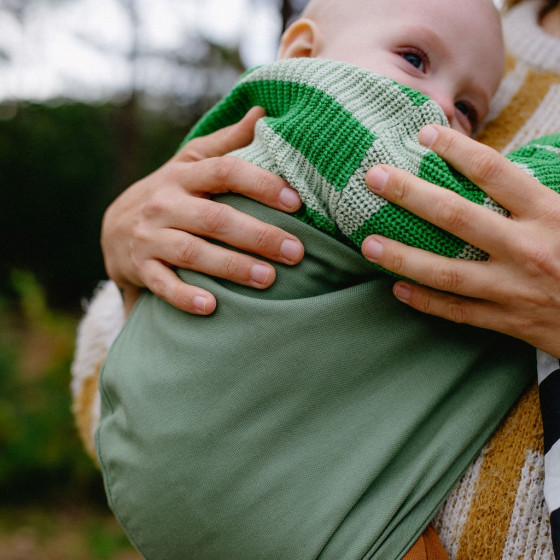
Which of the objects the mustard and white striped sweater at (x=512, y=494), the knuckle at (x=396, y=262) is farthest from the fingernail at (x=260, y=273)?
the mustard and white striped sweater at (x=512, y=494)

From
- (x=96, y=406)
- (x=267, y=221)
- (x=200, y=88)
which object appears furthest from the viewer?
(x=200, y=88)

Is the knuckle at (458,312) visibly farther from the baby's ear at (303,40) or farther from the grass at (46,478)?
Answer: the grass at (46,478)

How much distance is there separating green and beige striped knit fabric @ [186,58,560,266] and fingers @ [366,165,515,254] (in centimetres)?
3

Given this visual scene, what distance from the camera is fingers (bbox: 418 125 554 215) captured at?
0.75m

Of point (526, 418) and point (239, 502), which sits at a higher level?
point (526, 418)

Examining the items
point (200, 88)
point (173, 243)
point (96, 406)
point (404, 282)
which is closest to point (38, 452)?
point (96, 406)

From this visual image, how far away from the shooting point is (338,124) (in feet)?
2.71

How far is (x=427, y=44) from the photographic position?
1.06m

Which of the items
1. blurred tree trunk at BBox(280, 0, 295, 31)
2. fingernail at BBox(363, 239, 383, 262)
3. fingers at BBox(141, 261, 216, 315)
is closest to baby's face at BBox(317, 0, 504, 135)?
fingernail at BBox(363, 239, 383, 262)

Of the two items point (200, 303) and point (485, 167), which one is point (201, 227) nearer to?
point (200, 303)

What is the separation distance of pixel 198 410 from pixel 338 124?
53cm

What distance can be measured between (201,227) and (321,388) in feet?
1.25

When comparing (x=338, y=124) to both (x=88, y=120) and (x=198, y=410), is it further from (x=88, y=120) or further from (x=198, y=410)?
(x=88, y=120)

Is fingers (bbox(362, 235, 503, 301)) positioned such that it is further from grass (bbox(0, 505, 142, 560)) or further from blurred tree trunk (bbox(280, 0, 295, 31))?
grass (bbox(0, 505, 142, 560))
